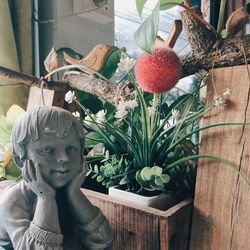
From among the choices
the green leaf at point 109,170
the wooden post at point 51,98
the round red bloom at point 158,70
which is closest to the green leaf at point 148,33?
the round red bloom at point 158,70

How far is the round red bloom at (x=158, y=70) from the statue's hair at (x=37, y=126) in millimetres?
173

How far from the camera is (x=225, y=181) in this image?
0.58 metres

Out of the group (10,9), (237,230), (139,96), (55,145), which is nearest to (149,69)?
(139,96)

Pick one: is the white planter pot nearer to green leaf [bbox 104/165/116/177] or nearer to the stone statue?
green leaf [bbox 104/165/116/177]

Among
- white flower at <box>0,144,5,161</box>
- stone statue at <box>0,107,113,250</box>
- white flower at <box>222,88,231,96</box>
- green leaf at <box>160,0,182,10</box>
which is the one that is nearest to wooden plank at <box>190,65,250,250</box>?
white flower at <box>222,88,231,96</box>

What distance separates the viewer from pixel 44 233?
41 centimetres

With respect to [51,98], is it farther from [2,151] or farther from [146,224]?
[146,224]

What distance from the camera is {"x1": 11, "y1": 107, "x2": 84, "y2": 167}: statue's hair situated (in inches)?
16.4

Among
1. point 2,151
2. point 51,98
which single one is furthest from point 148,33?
point 2,151

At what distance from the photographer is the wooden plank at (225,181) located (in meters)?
0.56

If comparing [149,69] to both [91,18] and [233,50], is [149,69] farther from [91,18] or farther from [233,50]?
[91,18]

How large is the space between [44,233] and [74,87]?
471 millimetres

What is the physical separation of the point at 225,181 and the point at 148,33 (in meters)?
0.30

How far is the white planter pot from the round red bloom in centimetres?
20
